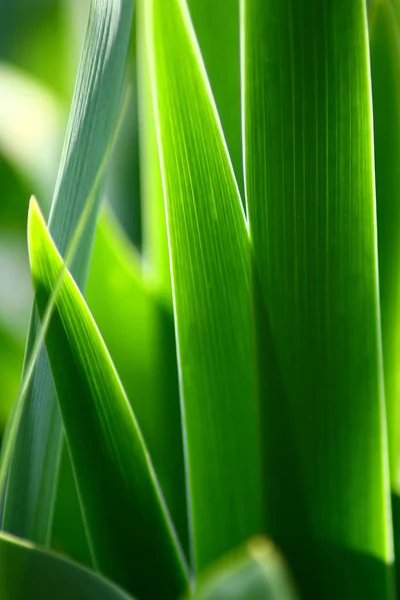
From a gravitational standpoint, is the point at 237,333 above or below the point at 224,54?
below

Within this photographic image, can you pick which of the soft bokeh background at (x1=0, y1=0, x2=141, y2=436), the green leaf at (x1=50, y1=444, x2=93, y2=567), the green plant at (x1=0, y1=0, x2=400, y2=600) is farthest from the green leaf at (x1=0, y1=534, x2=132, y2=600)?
the soft bokeh background at (x1=0, y1=0, x2=141, y2=436)

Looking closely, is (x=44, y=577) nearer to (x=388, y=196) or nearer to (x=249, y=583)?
(x=249, y=583)

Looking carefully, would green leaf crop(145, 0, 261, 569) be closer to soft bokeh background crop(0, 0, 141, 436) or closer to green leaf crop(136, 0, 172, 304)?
green leaf crop(136, 0, 172, 304)

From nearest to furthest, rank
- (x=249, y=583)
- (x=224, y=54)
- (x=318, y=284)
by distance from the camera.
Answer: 1. (x=249, y=583)
2. (x=318, y=284)
3. (x=224, y=54)

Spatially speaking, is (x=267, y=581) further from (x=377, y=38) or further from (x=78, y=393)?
(x=377, y=38)

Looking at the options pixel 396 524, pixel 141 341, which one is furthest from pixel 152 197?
pixel 396 524

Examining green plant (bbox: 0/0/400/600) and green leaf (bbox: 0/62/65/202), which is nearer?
green plant (bbox: 0/0/400/600)
